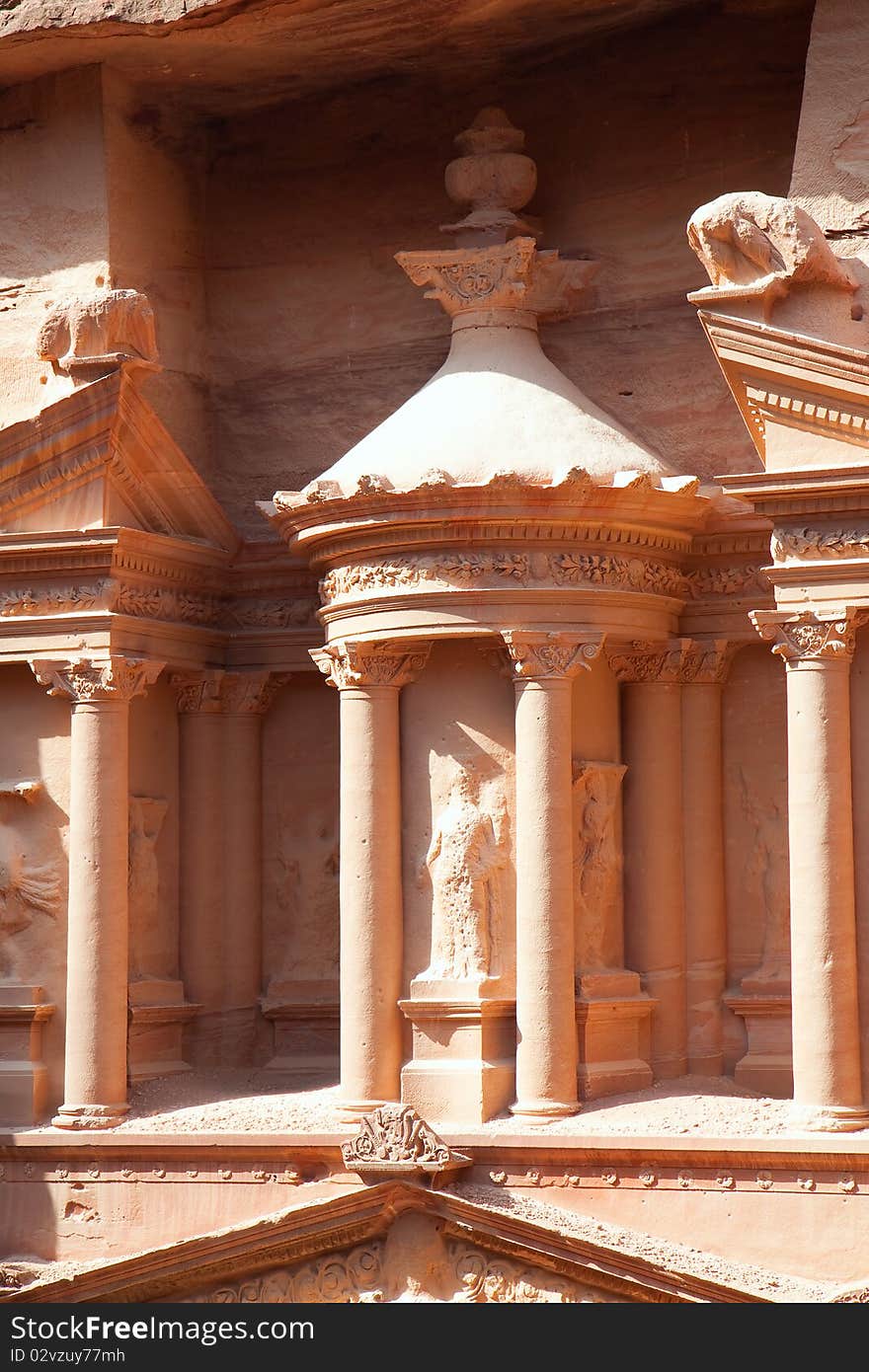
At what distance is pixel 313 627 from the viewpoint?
16.6m

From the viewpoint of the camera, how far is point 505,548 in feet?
48.5

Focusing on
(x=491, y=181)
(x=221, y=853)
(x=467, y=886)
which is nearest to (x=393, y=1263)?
(x=467, y=886)

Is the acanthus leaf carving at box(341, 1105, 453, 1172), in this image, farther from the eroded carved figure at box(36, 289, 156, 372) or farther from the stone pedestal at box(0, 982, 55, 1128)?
the eroded carved figure at box(36, 289, 156, 372)

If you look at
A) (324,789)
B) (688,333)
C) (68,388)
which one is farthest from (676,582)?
(68,388)

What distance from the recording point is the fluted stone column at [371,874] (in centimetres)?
1500

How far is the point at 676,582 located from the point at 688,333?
5.75 feet

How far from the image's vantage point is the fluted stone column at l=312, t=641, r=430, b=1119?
49.2 feet

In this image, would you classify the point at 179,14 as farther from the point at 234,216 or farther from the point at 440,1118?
the point at 440,1118

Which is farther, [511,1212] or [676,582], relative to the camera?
[676,582]

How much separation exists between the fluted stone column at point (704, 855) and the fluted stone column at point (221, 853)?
297cm

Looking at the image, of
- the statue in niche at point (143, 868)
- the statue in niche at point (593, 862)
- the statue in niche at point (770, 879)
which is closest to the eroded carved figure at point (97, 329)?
the statue in niche at point (143, 868)

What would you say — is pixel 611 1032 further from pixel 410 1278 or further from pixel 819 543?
pixel 819 543

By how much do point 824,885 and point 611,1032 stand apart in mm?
2021

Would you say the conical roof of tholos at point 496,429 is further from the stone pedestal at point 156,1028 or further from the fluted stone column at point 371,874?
the stone pedestal at point 156,1028
